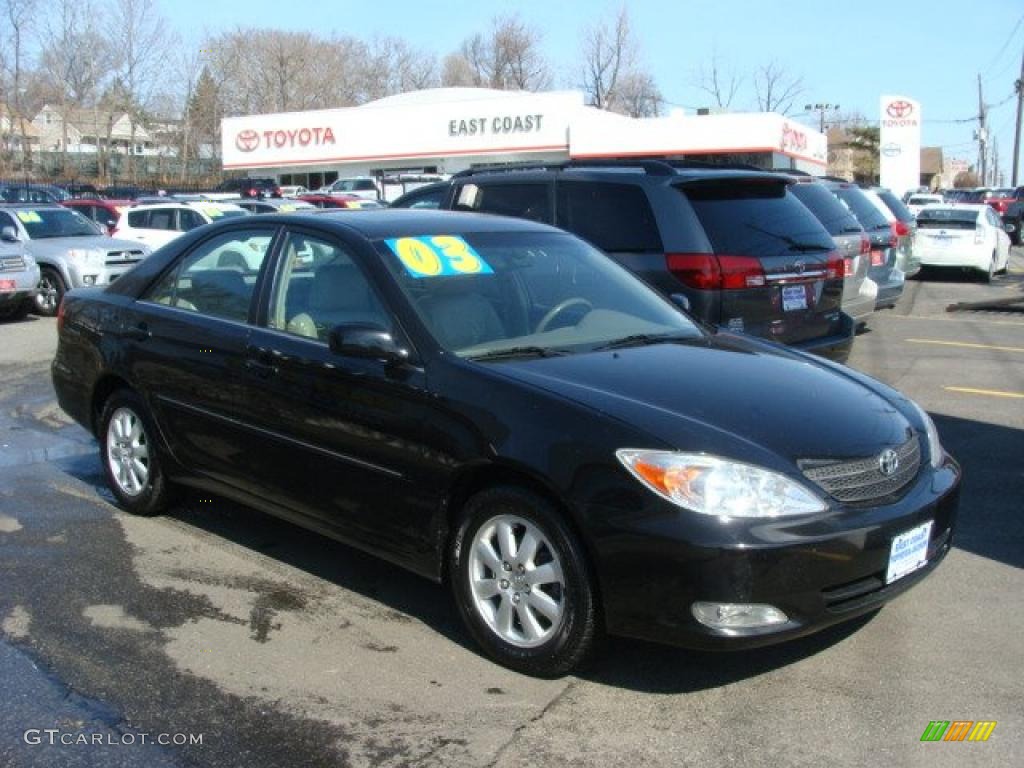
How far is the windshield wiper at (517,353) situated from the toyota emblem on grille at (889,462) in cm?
131

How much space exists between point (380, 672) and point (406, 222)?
210cm

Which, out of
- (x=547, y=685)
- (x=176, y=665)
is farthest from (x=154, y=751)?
(x=547, y=685)

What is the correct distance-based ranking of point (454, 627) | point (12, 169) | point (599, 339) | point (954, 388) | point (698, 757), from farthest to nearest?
1. point (12, 169)
2. point (954, 388)
3. point (599, 339)
4. point (454, 627)
5. point (698, 757)

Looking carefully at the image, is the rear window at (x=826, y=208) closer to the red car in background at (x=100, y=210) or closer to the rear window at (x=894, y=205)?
the rear window at (x=894, y=205)

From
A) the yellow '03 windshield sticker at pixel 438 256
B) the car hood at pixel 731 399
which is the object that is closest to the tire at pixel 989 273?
the car hood at pixel 731 399

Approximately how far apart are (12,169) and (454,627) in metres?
62.8

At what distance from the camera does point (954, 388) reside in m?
9.48

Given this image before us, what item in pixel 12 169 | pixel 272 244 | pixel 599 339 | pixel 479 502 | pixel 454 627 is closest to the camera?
pixel 479 502

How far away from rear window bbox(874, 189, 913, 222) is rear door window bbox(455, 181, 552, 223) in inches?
333

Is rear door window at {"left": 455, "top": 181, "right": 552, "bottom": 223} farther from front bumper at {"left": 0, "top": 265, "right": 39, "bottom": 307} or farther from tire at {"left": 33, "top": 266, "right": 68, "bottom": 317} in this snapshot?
tire at {"left": 33, "top": 266, "right": 68, "bottom": 317}

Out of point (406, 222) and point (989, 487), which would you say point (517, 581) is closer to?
point (406, 222)

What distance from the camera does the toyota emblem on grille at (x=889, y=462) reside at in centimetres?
396

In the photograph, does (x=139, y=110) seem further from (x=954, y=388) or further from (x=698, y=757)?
(x=698, y=757)

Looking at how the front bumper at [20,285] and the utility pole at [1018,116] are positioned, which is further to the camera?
the utility pole at [1018,116]
